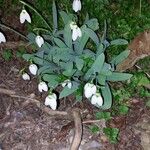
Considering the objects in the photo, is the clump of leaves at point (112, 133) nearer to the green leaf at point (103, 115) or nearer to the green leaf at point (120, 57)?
the green leaf at point (103, 115)

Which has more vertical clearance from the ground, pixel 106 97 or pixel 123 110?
pixel 106 97

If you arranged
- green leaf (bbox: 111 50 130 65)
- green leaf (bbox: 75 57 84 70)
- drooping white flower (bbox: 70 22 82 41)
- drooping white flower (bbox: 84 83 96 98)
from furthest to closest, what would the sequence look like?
green leaf (bbox: 111 50 130 65), green leaf (bbox: 75 57 84 70), drooping white flower (bbox: 70 22 82 41), drooping white flower (bbox: 84 83 96 98)

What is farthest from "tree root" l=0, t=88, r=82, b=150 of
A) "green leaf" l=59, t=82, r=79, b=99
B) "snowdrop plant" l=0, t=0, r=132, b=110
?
"green leaf" l=59, t=82, r=79, b=99

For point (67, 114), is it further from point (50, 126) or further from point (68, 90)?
point (68, 90)

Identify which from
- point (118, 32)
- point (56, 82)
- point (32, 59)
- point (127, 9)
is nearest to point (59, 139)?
point (56, 82)

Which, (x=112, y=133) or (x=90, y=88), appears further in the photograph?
(x=112, y=133)

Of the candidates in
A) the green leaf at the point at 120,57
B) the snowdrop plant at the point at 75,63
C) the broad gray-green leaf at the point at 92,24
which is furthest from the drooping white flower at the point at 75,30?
the green leaf at the point at 120,57

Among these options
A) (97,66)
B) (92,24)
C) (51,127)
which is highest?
(92,24)

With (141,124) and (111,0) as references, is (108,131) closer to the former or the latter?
(141,124)

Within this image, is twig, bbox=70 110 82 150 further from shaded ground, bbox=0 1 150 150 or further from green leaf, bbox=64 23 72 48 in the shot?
green leaf, bbox=64 23 72 48

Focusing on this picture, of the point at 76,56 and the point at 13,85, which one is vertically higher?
the point at 76,56

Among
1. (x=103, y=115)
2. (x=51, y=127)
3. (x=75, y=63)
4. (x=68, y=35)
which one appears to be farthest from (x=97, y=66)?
(x=51, y=127)
